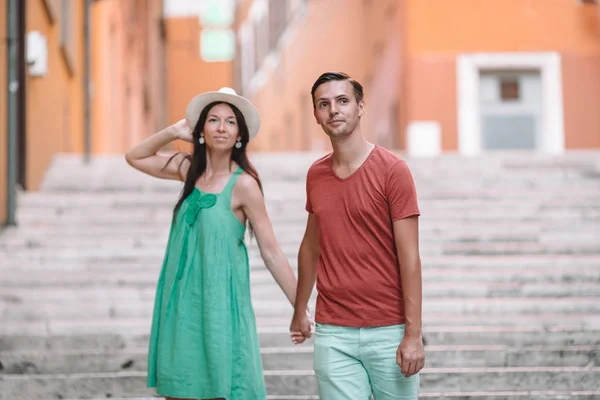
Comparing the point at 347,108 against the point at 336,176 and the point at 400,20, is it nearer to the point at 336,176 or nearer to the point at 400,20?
the point at 336,176

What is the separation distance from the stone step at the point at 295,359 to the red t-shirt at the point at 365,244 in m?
2.14

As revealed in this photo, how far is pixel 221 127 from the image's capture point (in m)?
4.00

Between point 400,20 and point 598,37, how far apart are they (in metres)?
3.21

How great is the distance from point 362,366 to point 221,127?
3.65 feet

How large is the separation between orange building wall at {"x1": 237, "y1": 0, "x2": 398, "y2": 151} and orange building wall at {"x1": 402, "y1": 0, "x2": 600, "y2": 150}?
3.59ft

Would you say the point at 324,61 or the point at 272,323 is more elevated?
the point at 324,61

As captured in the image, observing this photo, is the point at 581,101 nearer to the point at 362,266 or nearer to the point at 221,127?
the point at 221,127

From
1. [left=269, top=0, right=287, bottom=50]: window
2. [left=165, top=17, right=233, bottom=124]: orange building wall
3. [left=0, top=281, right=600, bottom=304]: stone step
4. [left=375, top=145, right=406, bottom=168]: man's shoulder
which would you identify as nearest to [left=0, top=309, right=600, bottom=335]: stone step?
[left=0, top=281, right=600, bottom=304]: stone step

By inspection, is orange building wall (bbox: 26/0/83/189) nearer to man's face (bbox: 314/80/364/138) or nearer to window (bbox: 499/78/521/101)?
window (bbox: 499/78/521/101)

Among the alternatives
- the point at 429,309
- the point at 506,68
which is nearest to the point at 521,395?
the point at 429,309

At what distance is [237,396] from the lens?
3830 mm

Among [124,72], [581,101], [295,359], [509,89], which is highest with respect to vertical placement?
[124,72]

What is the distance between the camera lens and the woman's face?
4000mm

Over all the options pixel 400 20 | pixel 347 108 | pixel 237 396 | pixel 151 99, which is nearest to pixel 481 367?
pixel 237 396
